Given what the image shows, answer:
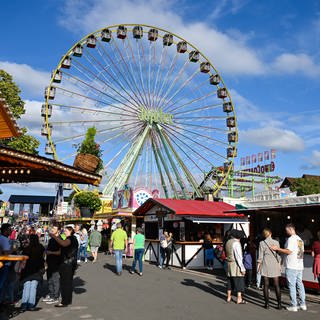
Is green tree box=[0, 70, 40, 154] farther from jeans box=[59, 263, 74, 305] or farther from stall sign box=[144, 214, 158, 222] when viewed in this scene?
jeans box=[59, 263, 74, 305]

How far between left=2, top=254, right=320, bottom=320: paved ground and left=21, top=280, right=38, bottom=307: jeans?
0.63 feet

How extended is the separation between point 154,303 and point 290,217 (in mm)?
7560

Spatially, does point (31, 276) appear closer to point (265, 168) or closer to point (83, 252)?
point (83, 252)

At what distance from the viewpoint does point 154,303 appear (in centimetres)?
726

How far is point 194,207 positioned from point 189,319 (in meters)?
10.1

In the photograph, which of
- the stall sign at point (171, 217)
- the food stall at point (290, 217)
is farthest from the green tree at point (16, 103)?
the food stall at point (290, 217)

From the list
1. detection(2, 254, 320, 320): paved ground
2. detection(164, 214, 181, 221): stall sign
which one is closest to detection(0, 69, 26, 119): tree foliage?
detection(164, 214, 181, 221): stall sign

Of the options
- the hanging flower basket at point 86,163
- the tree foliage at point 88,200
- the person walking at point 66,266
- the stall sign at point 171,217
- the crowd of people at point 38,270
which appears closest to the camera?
the crowd of people at point 38,270

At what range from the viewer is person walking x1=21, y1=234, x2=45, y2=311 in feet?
20.9

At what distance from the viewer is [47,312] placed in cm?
631

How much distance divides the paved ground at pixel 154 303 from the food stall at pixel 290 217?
4.26 ft

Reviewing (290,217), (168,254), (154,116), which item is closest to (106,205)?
(154,116)

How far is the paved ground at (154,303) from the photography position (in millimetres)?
6207

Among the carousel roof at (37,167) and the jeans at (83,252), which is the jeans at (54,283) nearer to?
the carousel roof at (37,167)
